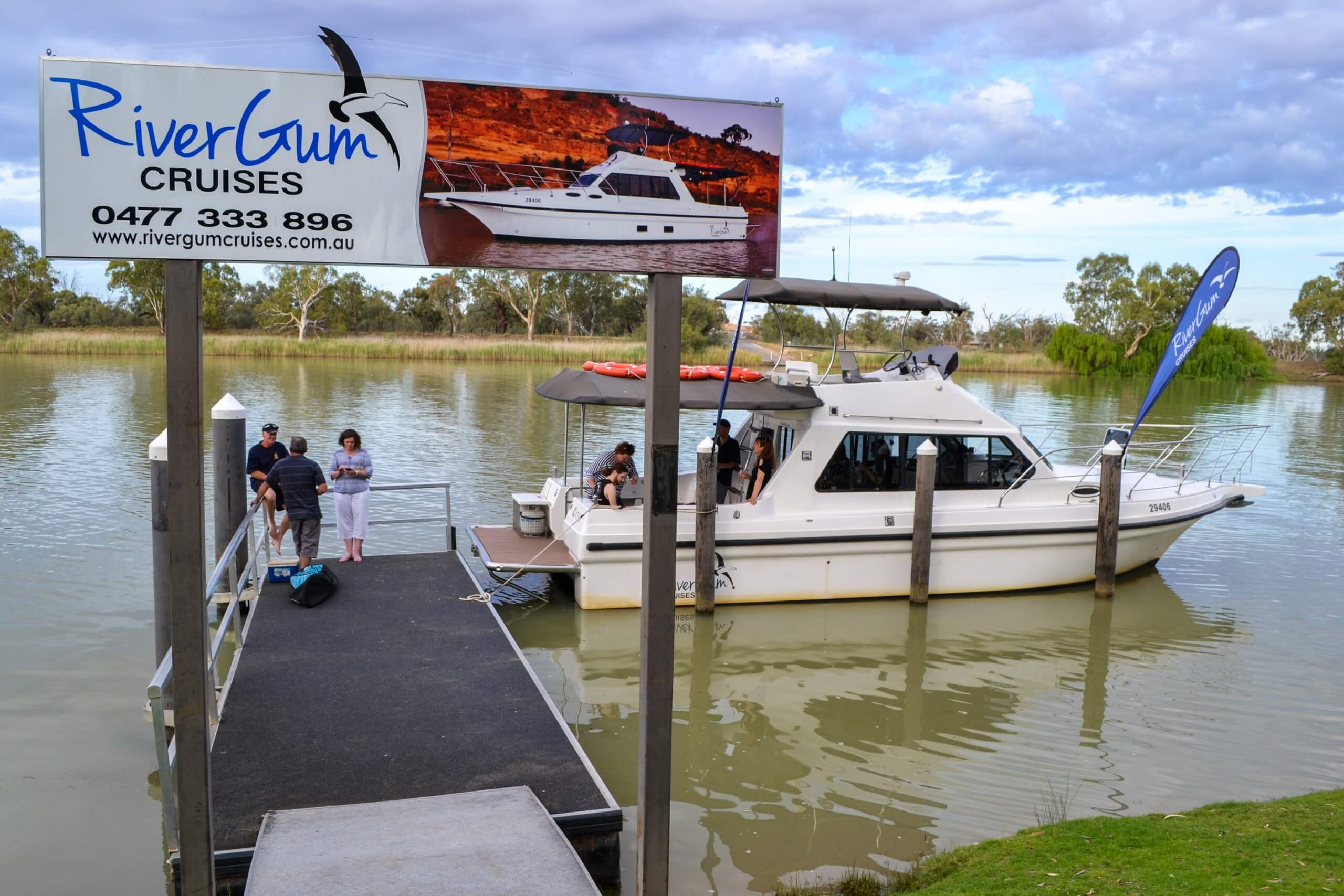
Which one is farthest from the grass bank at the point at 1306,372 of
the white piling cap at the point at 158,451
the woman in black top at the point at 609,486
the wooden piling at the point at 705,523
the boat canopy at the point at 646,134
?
the boat canopy at the point at 646,134

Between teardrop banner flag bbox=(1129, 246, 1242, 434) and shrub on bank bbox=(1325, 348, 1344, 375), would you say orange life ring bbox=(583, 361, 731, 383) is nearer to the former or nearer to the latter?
teardrop banner flag bbox=(1129, 246, 1242, 434)

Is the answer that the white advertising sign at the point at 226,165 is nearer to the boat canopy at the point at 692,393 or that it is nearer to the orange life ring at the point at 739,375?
the boat canopy at the point at 692,393

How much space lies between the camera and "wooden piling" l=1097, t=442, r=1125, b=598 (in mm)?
12734

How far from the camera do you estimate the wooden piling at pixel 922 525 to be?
40.0ft

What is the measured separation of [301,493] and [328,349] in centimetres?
4409

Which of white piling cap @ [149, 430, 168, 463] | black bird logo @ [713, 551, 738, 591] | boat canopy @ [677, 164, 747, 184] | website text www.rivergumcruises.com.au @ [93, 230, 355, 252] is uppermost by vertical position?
boat canopy @ [677, 164, 747, 184]

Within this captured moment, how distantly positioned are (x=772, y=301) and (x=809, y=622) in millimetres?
3807

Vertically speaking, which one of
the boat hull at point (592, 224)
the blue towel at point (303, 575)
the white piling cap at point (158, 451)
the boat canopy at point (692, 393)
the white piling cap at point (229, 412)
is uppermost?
the boat hull at point (592, 224)

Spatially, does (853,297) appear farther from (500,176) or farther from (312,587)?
(500,176)

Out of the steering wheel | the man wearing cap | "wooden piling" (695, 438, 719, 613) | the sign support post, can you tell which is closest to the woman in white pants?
the man wearing cap

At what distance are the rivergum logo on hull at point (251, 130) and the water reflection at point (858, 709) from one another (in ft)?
15.4

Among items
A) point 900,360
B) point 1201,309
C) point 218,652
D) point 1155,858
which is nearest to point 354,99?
point 218,652

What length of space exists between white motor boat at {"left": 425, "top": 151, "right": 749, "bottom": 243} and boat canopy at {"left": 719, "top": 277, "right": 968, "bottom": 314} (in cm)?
753

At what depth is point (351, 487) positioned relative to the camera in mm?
11391
